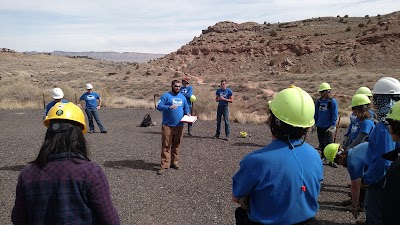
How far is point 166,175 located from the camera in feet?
23.1

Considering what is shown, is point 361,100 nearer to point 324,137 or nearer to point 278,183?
point 278,183

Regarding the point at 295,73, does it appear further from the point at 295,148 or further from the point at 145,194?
the point at 295,148

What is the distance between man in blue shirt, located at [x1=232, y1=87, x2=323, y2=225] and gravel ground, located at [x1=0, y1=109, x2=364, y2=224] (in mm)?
1125

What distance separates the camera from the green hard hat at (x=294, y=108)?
2.14 m

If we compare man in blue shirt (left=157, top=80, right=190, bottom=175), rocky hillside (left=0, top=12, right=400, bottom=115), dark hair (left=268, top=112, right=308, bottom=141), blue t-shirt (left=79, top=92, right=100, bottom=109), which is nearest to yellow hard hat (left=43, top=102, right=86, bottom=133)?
dark hair (left=268, top=112, right=308, bottom=141)

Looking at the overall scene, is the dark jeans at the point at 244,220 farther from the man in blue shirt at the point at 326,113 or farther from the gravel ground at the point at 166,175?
the man in blue shirt at the point at 326,113

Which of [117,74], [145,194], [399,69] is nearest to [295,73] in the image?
[399,69]

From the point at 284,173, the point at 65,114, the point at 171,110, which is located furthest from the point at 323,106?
the point at 65,114

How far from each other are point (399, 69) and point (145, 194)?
34527mm

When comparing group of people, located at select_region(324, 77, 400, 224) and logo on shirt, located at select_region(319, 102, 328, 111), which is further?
logo on shirt, located at select_region(319, 102, 328, 111)

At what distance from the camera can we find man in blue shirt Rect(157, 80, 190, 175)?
7196 millimetres

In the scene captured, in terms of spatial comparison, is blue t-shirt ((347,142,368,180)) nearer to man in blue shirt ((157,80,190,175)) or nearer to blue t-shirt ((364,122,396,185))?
blue t-shirt ((364,122,396,185))

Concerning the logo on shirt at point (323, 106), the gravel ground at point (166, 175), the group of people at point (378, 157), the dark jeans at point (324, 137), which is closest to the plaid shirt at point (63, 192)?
the gravel ground at point (166, 175)

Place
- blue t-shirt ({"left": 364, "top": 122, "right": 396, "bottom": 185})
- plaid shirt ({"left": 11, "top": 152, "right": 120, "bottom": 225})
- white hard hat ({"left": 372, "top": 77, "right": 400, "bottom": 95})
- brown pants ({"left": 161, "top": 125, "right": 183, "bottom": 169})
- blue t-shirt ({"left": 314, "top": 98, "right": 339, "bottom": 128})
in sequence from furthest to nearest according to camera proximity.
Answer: blue t-shirt ({"left": 314, "top": 98, "right": 339, "bottom": 128}), brown pants ({"left": 161, "top": 125, "right": 183, "bottom": 169}), white hard hat ({"left": 372, "top": 77, "right": 400, "bottom": 95}), blue t-shirt ({"left": 364, "top": 122, "right": 396, "bottom": 185}), plaid shirt ({"left": 11, "top": 152, "right": 120, "bottom": 225})
